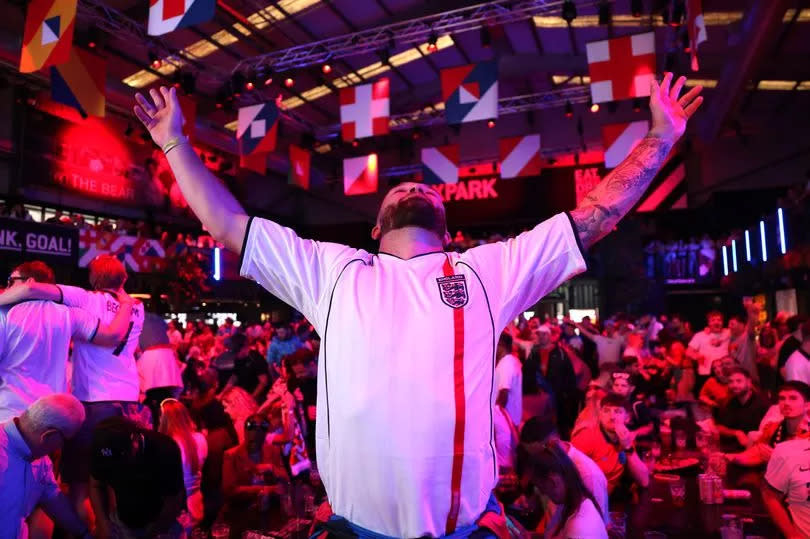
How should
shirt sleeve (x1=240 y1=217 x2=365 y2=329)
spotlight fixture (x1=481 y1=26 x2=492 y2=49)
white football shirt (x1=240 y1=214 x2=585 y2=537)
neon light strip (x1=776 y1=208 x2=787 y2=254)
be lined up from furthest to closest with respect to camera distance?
neon light strip (x1=776 y1=208 x2=787 y2=254) < spotlight fixture (x1=481 y1=26 x2=492 y2=49) < shirt sleeve (x1=240 y1=217 x2=365 y2=329) < white football shirt (x1=240 y1=214 x2=585 y2=537)

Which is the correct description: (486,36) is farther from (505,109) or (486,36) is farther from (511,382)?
(511,382)

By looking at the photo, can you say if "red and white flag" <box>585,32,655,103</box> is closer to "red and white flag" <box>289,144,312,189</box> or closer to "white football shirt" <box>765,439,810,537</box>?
"white football shirt" <box>765,439,810,537</box>

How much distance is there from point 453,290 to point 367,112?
7.23 metres

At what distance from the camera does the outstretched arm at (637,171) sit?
1.30 m

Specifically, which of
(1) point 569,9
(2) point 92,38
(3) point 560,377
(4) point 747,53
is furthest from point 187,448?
(4) point 747,53

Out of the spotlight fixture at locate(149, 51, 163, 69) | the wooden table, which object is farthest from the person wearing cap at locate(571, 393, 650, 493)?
the spotlight fixture at locate(149, 51, 163, 69)

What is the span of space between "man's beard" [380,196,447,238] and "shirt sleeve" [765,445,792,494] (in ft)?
8.88

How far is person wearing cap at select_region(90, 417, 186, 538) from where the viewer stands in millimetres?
2736

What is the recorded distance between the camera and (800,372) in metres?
5.01

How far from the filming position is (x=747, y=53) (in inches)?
382

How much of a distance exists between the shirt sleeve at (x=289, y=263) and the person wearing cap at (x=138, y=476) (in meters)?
1.88

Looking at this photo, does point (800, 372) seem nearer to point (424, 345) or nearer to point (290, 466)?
point (290, 466)

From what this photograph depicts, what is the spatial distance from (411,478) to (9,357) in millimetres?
2619

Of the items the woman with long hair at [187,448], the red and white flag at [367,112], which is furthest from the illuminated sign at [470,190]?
the woman with long hair at [187,448]
